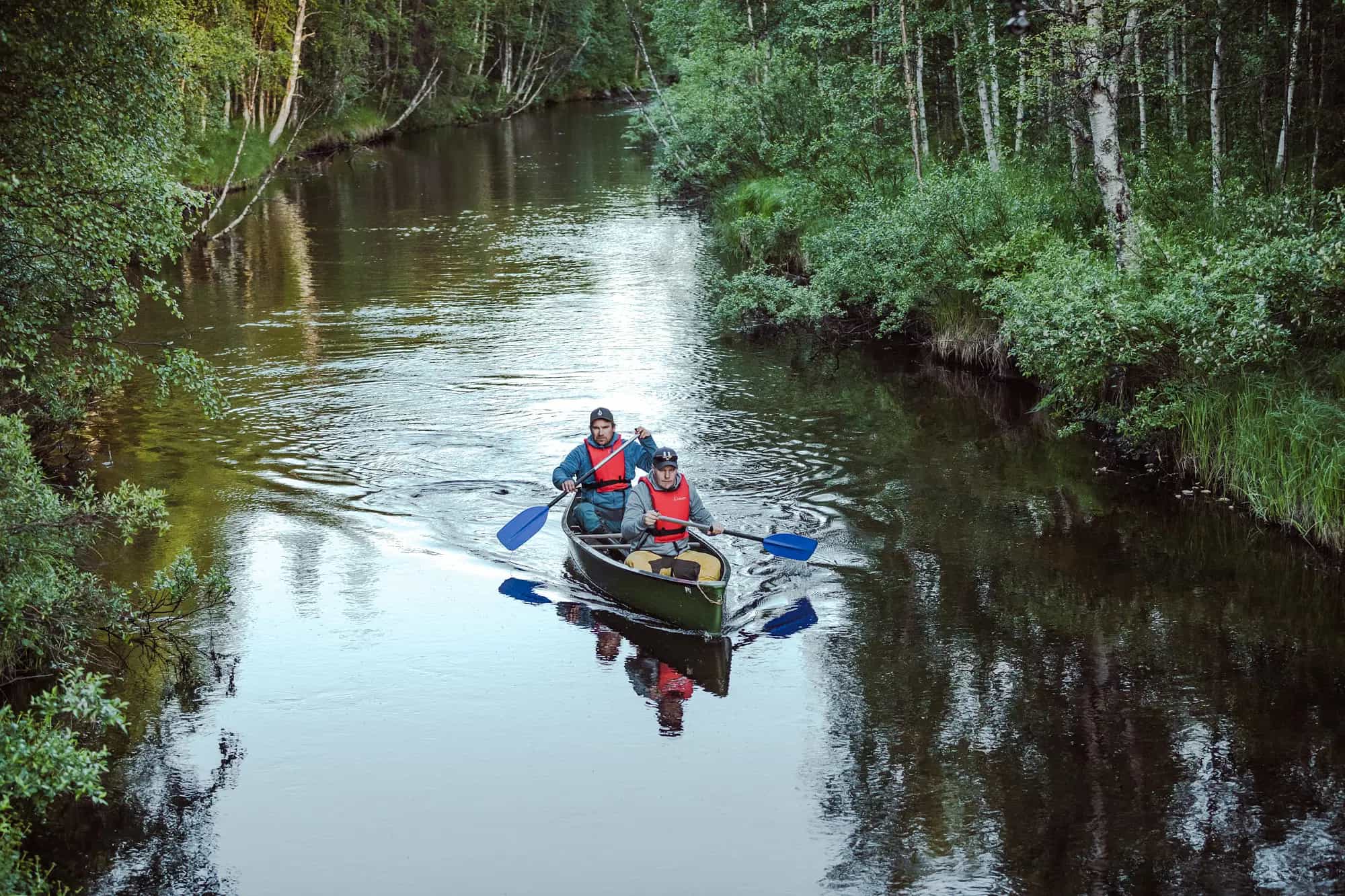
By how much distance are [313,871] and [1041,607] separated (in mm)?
7022

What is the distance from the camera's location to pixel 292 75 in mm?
46125

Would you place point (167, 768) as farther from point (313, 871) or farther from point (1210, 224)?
point (1210, 224)

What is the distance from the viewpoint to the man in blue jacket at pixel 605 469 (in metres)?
13.9

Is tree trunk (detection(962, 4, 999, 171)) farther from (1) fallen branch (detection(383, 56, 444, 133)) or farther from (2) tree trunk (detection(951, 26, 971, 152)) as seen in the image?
(1) fallen branch (detection(383, 56, 444, 133))

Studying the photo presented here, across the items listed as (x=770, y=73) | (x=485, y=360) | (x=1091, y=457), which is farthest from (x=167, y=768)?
(x=770, y=73)

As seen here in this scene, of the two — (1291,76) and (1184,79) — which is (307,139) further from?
(1291,76)

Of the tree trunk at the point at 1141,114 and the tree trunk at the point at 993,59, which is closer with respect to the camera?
the tree trunk at the point at 1141,114

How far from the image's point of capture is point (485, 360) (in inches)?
865

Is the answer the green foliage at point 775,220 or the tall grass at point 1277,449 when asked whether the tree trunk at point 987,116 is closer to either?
the green foliage at point 775,220

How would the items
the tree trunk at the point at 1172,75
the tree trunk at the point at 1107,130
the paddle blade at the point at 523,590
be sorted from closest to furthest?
the paddle blade at the point at 523,590, the tree trunk at the point at 1107,130, the tree trunk at the point at 1172,75

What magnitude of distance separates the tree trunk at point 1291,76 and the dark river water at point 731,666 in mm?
4785

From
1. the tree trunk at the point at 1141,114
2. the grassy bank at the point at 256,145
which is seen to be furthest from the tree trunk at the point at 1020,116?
the grassy bank at the point at 256,145

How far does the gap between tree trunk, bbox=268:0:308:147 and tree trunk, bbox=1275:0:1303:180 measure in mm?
36939

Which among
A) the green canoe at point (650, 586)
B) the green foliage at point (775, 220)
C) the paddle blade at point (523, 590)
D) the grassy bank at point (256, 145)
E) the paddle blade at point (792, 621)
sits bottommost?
the paddle blade at point (792, 621)
